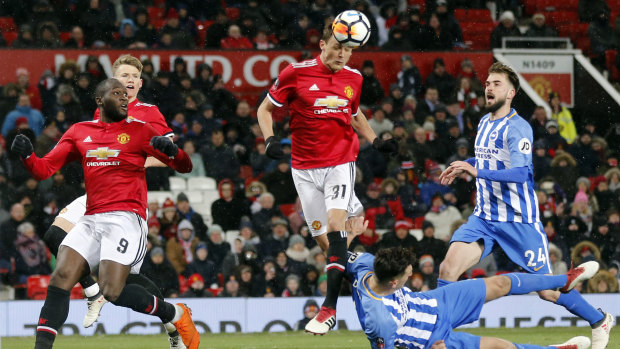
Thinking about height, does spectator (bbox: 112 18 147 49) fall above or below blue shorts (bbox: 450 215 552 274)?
above

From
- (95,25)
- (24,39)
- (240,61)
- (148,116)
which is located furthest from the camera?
(240,61)

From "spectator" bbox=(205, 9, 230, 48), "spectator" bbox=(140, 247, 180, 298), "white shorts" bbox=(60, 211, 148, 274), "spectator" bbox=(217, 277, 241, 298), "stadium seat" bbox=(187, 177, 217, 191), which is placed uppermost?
"spectator" bbox=(205, 9, 230, 48)

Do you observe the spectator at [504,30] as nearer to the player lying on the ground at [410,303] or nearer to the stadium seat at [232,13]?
the stadium seat at [232,13]

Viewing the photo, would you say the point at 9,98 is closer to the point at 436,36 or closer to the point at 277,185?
the point at 277,185

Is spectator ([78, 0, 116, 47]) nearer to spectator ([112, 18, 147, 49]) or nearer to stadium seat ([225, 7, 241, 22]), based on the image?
spectator ([112, 18, 147, 49])

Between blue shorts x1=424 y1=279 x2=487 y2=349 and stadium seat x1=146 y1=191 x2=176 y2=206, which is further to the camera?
stadium seat x1=146 y1=191 x2=176 y2=206

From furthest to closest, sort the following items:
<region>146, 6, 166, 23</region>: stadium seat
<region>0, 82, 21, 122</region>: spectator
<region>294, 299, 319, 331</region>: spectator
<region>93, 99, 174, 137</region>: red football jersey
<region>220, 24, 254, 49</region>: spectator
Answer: <region>146, 6, 166, 23</region>: stadium seat, <region>220, 24, 254, 49</region>: spectator, <region>0, 82, 21, 122</region>: spectator, <region>294, 299, 319, 331</region>: spectator, <region>93, 99, 174, 137</region>: red football jersey

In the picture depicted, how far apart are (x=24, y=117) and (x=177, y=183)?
2810 mm

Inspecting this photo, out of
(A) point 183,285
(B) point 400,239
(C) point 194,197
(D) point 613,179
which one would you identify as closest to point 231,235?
(C) point 194,197

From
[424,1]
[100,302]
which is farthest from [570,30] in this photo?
[100,302]

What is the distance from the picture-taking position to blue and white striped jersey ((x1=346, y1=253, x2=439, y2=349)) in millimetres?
8078

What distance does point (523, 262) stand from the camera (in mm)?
9734

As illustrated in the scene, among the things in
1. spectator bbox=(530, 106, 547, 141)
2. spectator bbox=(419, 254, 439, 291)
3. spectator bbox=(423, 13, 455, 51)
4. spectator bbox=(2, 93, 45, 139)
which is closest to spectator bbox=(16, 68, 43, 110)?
spectator bbox=(2, 93, 45, 139)

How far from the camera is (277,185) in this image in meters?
17.7
